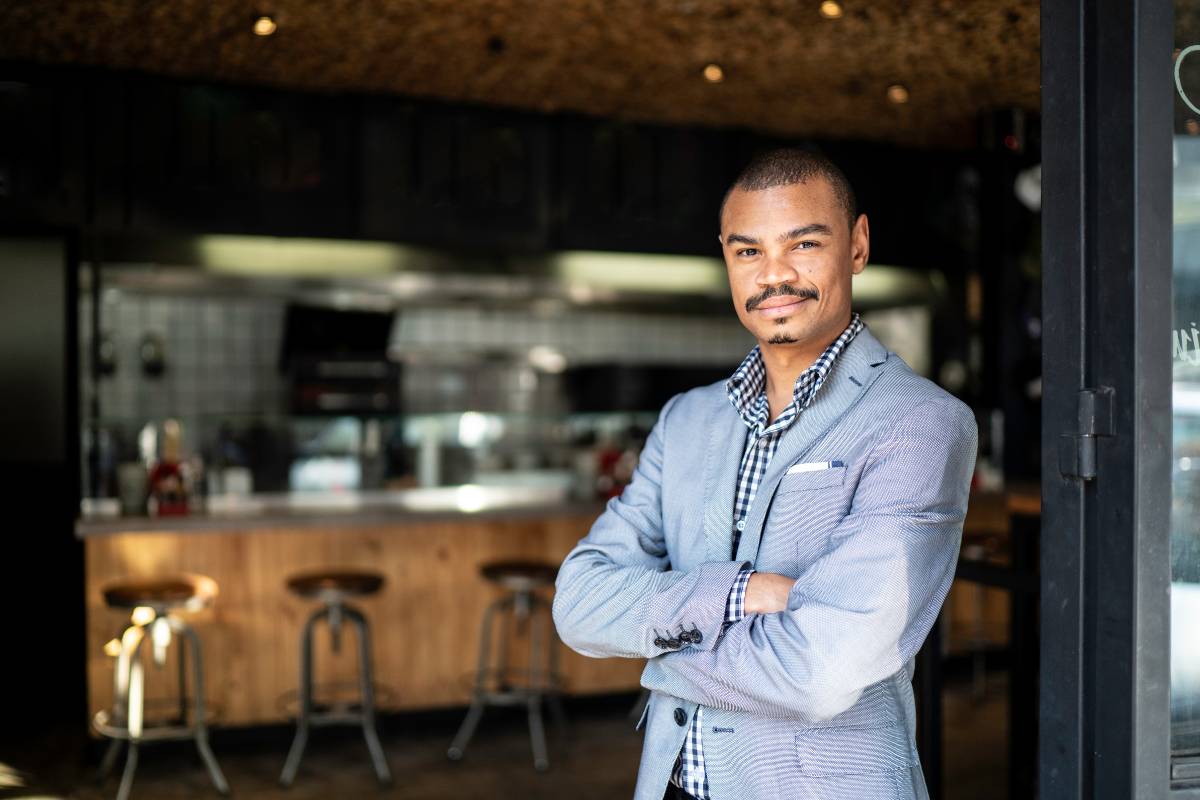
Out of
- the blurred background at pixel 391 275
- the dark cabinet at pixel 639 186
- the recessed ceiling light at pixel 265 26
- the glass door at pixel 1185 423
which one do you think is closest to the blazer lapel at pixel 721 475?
the glass door at pixel 1185 423

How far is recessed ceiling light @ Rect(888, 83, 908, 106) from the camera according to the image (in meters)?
4.98

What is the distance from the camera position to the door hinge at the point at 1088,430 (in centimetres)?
142

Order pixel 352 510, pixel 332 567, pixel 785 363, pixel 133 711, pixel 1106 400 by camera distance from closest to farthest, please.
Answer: pixel 1106 400 < pixel 785 363 < pixel 133 711 < pixel 352 510 < pixel 332 567

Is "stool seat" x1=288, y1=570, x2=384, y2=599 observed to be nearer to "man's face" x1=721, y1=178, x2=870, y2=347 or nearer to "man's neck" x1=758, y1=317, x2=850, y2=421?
"man's neck" x1=758, y1=317, x2=850, y2=421

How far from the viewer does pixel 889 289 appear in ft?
23.4

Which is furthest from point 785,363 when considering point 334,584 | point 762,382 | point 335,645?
point 335,645

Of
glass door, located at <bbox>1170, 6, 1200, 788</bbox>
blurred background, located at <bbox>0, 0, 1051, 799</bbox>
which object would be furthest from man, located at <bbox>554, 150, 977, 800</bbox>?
blurred background, located at <bbox>0, 0, 1051, 799</bbox>

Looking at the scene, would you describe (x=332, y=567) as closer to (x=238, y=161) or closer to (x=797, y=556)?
(x=238, y=161)

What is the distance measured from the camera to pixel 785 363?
1.75 metres

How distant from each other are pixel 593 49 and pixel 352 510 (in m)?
2.26

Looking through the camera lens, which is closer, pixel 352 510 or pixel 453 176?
pixel 352 510

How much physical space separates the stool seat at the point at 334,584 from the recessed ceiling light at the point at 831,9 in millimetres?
2812

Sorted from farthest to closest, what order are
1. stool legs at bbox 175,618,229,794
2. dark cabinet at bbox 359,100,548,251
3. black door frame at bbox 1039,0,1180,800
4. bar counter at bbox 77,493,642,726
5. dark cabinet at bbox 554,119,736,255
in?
1. dark cabinet at bbox 554,119,736,255
2. dark cabinet at bbox 359,100,548,251
3. bar counter at bbox 77,493,642,726
4. stool legs at bbox 175,618,229,794
5. black door frame at bbox 1039,0,1180,800

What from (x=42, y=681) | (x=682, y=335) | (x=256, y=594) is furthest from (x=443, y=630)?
(x=682, y=335)
